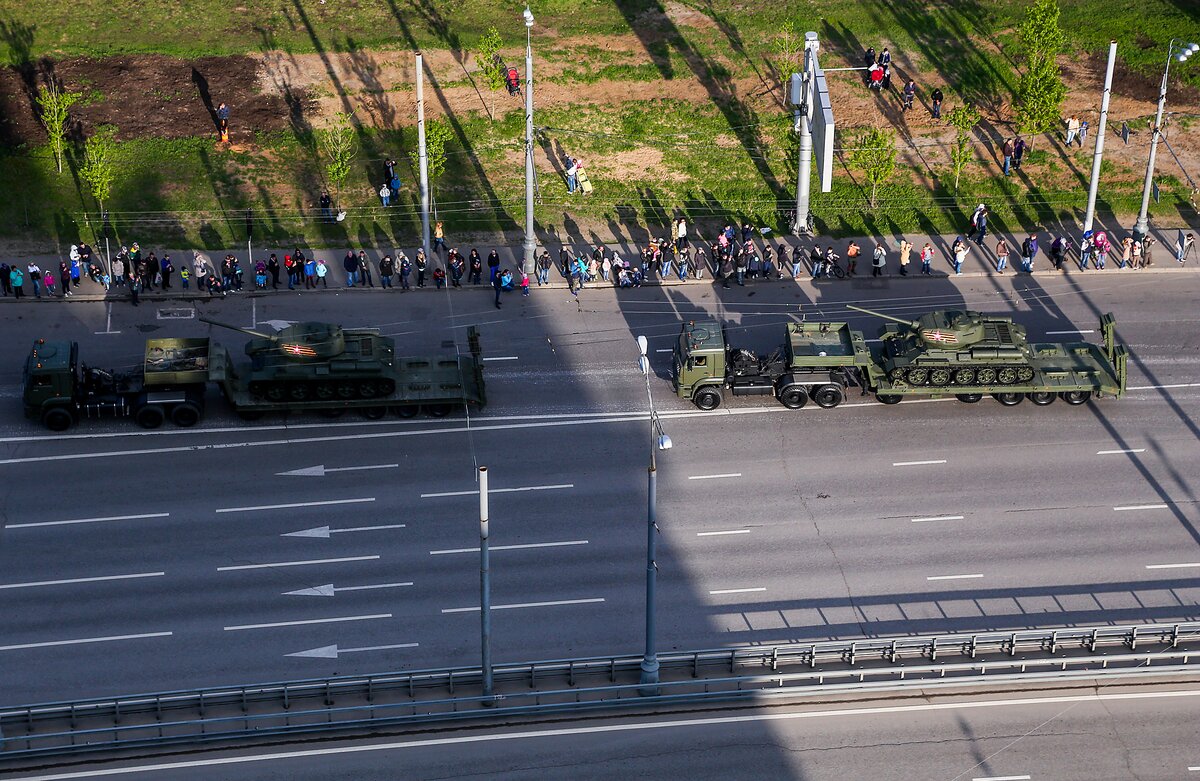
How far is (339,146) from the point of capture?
230ft

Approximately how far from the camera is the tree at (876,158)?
70.9 m

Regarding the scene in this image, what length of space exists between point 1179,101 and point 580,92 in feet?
91.5

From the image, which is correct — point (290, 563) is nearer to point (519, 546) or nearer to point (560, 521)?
point (519, 546)

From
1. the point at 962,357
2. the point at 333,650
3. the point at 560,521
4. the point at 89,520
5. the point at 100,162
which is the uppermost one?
the point at 100,162

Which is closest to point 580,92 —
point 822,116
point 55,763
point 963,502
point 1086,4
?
Answer: point 822,116

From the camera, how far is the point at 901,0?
8225 cm

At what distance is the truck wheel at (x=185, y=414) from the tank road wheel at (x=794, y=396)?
2030cm

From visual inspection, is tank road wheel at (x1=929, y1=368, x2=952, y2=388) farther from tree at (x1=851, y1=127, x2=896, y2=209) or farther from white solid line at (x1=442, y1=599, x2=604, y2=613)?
white solid line at (x1=442, y1=599, x2=604, y2=613)

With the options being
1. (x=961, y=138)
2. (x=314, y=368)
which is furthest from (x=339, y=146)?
(x=961, y=138)

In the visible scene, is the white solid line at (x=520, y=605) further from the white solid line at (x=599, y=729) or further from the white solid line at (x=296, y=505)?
the white solid line at (x=296, y=505)

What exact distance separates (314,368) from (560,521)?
34.2ft

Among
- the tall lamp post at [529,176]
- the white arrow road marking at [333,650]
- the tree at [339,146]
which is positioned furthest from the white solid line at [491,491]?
the tree at [339,146]

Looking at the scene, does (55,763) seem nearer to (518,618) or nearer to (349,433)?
(518,618)

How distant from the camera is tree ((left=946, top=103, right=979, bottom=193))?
72375 millimetres
